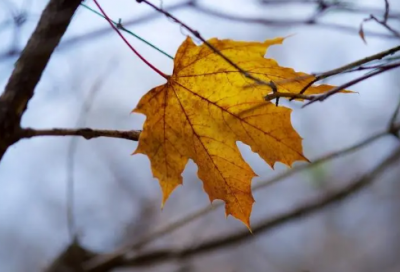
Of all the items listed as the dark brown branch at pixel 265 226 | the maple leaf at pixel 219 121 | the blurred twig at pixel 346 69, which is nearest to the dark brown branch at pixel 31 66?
the maple leaf at pixel 219 121

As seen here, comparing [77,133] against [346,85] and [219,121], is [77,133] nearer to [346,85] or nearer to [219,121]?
A: [219,121]

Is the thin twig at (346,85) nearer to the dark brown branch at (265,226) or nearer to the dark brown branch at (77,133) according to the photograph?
the dark brown branch at (77,133)

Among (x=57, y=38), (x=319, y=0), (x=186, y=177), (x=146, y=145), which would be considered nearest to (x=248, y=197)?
(x=146, y=145)

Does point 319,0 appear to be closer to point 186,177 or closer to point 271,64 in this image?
point 271,64

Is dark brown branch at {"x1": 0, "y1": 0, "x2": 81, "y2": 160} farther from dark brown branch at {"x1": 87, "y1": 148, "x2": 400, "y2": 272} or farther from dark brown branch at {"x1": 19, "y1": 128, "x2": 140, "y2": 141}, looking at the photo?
dark brown branch at {"x1": 87, "y1": 148, "x2": 400, "y2": 272}

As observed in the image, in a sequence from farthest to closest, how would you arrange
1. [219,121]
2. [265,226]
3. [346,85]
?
[265,226] → [219,121] → [346,85]

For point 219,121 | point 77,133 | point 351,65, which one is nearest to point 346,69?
point 351,65
